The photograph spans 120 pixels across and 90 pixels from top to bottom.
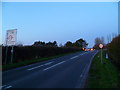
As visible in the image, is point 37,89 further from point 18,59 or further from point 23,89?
point 18,59

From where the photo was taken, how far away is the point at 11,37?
938 inches

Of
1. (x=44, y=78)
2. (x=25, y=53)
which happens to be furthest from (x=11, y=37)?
(x=44, y=78)

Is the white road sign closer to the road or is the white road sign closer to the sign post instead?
the sign post

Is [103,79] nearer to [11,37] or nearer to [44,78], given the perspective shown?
[44,78]

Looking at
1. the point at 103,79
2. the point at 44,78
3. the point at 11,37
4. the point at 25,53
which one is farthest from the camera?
the point at 25,53

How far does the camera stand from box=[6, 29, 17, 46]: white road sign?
23559 mm

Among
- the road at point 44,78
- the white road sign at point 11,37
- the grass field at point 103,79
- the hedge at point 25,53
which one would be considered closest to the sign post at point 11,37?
the white road sign at point 11,37

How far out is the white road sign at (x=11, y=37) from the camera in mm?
23559

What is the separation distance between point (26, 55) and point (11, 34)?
19.0ft

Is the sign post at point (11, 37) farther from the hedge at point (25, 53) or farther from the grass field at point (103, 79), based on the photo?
the grass field at point (103, 79)

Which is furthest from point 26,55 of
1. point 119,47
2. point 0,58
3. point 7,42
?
point 119,47

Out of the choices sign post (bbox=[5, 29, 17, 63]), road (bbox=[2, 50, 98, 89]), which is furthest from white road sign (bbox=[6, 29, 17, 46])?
road (bbox=[2, 50, 98, 89])

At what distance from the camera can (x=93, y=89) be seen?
777 centimetres

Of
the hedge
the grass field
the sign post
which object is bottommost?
the grass field
